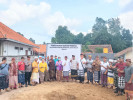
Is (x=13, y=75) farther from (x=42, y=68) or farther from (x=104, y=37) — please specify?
(x=104, y=37)

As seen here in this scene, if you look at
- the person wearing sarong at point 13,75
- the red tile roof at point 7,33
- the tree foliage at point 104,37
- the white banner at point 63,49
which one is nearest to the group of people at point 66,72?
the person wearing sarong at point 13,75

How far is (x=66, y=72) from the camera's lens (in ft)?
29.6

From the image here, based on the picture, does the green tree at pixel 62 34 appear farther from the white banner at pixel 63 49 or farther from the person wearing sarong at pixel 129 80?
the person wearing sarong at pixel 129 80

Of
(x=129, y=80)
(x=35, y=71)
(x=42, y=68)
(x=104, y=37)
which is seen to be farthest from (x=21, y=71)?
(x=104, y=37)

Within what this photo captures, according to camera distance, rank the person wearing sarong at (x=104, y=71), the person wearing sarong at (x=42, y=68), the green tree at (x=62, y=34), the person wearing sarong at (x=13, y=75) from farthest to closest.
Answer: the green tree at (x=62, y=34) < the person wearing sarong at (x=42, y=68) < the person wearing sarong at (x=104, y=71) < the person wearing sarong at (x=13, y=75)

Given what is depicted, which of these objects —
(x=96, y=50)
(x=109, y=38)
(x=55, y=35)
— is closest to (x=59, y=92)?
(x=96, y=50)

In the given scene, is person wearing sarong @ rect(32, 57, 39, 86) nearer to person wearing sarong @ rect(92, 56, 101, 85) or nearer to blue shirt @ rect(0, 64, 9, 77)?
blue shirt @ rect(0, 64, 9, 77)

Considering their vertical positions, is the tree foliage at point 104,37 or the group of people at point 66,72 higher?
the tree foliage at point 104,37

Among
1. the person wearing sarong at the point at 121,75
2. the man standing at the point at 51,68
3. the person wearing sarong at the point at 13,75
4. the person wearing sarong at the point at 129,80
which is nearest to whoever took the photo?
the person wearing sarong at the point at 129,80

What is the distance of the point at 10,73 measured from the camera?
22.3ft

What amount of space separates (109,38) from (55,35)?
21.9 meters

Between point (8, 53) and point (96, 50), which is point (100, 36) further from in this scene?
point (8, 53)

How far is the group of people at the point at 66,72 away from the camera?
6.23 meters

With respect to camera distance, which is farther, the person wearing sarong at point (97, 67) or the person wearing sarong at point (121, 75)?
the person wearing sarong at point (97, 67)
